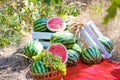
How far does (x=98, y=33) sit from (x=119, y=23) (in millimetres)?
372

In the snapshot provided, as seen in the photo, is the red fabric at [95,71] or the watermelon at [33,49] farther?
the watermelon at [33,49]

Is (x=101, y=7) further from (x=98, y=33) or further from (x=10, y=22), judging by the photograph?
(x=10, y=22)

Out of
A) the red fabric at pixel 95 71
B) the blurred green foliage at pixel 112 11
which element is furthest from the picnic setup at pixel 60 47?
the blurred green foliage at pixel 112 11

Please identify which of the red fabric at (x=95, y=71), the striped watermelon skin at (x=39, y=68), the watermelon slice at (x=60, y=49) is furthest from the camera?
the watermelon slice at (x=60, y=49)

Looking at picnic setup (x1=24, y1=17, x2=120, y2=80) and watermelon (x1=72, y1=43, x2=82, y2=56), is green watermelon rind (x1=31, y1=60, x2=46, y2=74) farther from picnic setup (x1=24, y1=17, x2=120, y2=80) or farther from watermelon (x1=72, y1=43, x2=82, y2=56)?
watermelon (x1=72, y1=43, x2=82, y2=56)

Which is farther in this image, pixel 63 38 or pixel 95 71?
pixel 63 38

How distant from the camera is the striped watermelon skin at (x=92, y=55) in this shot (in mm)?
4195

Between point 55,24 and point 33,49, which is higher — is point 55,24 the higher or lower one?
the higher one

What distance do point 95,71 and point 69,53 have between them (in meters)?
0.43

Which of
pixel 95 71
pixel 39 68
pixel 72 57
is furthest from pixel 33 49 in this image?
pixel 95 71

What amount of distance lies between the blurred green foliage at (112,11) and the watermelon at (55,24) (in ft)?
12.4

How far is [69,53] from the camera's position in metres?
4.09

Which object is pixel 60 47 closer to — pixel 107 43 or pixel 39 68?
pixel 39 68

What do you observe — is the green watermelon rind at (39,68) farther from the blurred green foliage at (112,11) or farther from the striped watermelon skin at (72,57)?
the blurred green foliage at (112,11)
